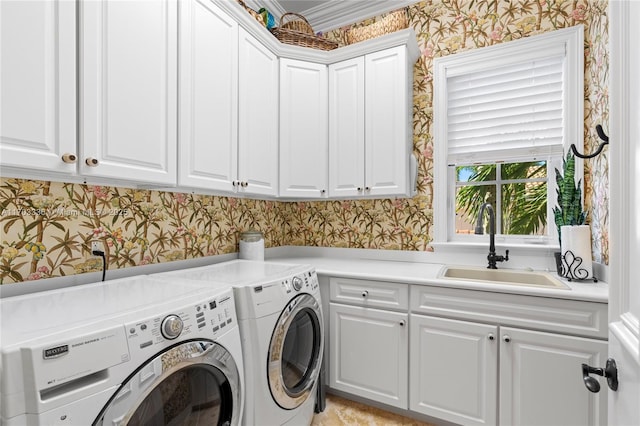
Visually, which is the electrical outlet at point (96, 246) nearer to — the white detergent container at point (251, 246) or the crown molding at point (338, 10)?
the white detergent container at point (251, 246)

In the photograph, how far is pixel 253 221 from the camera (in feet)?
8.55

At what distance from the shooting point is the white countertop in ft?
4.92

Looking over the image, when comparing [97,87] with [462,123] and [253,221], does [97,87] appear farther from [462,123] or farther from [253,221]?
[462,123]

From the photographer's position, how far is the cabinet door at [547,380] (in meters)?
1.46

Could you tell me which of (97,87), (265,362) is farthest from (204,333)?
(97,87)

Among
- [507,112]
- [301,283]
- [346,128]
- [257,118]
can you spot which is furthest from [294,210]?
[507,112]

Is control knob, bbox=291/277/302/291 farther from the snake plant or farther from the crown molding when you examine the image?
the crown molding

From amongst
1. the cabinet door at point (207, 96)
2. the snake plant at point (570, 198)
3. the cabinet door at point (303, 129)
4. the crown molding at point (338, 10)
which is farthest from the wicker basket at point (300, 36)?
the snake plant at point (570, 198)

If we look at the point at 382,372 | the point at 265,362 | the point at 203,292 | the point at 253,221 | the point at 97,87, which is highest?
the point at 97,87

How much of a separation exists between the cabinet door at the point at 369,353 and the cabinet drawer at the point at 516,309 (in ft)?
0.67

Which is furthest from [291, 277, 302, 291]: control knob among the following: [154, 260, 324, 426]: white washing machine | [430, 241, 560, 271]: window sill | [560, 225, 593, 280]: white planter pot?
[560, 225, 593, 280]: white planter pot

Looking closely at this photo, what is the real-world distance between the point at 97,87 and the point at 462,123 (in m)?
2.19

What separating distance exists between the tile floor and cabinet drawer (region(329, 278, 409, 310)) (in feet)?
2.19

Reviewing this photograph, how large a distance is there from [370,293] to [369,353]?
1.17 feet
